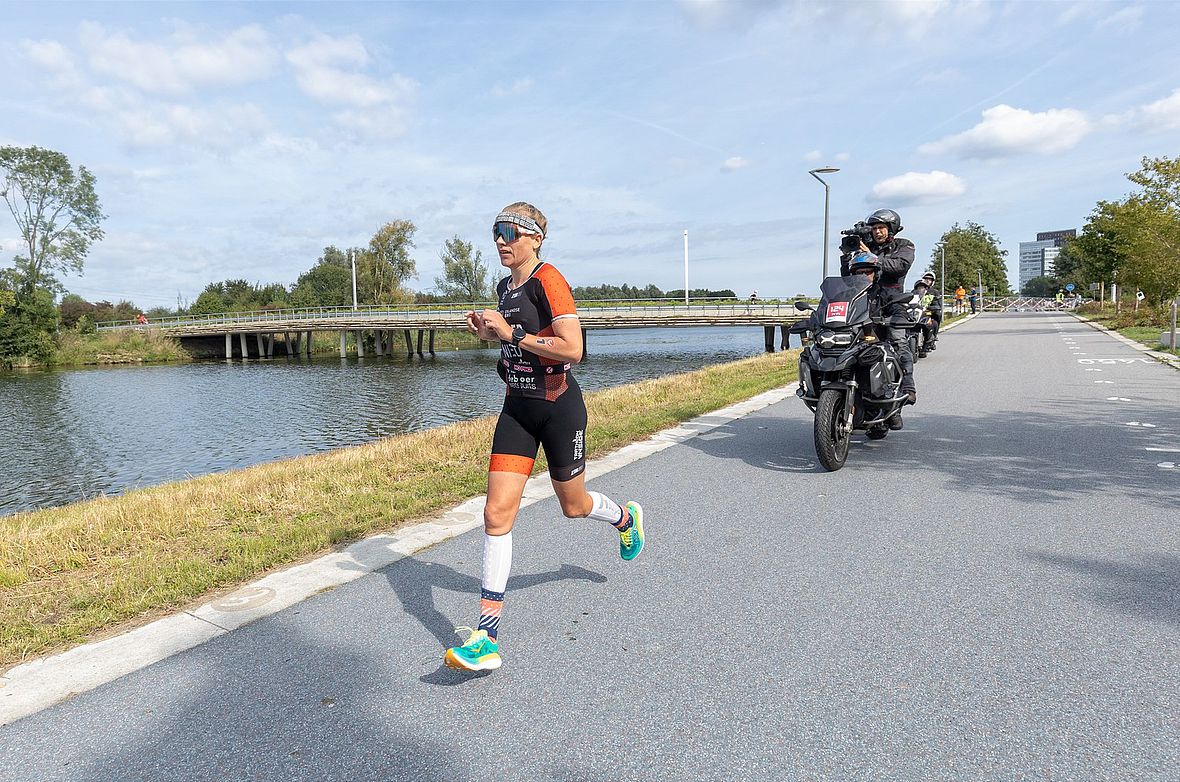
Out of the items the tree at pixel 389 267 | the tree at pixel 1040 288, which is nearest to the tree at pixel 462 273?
the tree at pixel 389 267

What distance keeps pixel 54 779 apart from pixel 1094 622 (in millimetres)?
4002

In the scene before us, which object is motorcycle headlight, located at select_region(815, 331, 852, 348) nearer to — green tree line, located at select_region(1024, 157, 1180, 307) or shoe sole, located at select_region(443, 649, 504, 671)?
shoe sole, located at select_region(443, 649, 504, 671)

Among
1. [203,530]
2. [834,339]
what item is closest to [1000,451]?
[834,339]

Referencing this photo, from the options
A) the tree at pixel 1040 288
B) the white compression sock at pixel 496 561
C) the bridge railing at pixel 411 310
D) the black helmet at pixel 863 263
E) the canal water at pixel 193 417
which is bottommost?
the canal water at pixel 193 417

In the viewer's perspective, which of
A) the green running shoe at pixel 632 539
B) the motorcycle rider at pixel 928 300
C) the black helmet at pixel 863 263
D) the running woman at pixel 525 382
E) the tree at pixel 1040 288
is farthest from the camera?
the tree at pixel 1040 288

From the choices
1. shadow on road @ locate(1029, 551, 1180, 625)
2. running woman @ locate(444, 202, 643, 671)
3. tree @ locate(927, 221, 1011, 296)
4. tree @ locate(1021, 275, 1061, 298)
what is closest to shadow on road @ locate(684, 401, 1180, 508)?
shadow on road @ locate(1029, 551, 1180, 625)

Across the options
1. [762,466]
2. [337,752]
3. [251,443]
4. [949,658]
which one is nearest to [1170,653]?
[949,658]

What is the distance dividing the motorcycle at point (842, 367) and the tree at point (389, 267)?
82207mm

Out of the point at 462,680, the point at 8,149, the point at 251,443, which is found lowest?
the point at 251,443

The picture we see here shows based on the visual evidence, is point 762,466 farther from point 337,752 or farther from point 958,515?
point 337,752

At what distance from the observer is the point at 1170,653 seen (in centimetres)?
290

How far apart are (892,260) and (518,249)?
226 inches

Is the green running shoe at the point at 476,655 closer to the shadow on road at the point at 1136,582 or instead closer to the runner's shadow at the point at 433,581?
the runner's shadow at the point at 433,581

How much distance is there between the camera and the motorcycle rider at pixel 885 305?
22.5 feet
